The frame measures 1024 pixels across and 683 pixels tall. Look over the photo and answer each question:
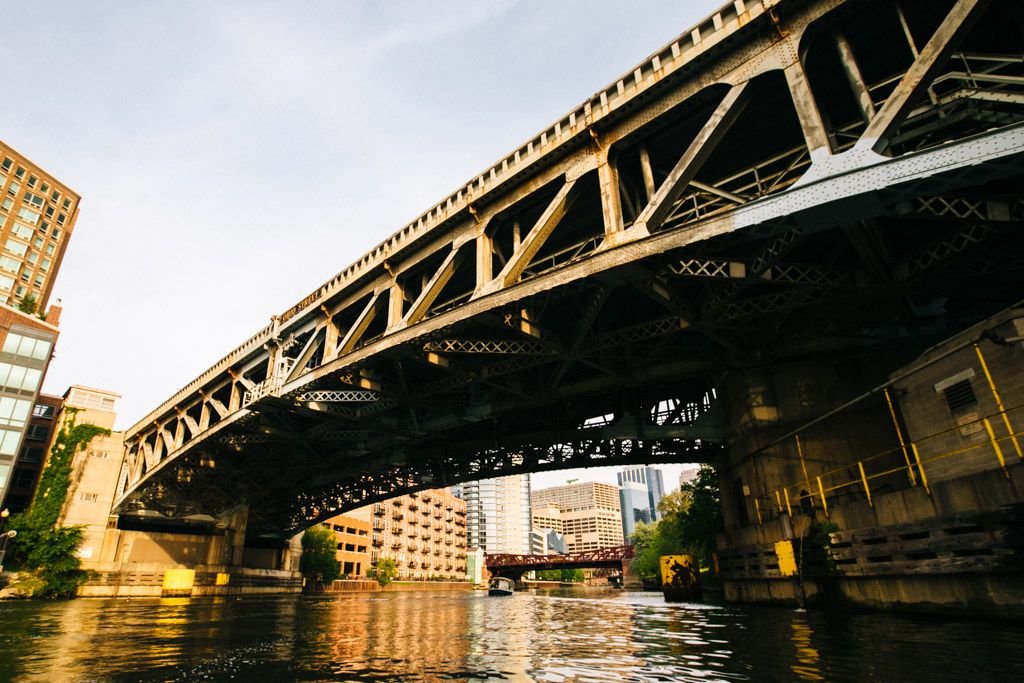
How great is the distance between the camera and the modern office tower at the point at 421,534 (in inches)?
3994

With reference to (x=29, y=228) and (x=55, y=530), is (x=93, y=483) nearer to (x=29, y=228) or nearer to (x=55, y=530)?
(x=55, y=530)

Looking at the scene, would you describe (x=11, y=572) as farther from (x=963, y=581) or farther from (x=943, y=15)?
(x=943, y=15)

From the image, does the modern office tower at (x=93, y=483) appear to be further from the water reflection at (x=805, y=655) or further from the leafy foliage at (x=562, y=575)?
the leafy foliage at (x=562, y=575)

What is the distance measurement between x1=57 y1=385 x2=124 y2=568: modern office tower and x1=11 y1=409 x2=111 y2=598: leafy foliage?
0.52 meters

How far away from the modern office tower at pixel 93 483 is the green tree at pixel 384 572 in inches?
1909

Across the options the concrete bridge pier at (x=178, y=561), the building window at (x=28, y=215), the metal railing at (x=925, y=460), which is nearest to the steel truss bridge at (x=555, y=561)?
the concrete bridge pier at (x=178, y=561)

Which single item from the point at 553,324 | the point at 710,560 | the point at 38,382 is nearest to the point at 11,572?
the point at 38,382

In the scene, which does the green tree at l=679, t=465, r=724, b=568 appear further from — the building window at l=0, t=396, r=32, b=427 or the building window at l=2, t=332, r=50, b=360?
the building window at l=2, t=332, r=50, b=360

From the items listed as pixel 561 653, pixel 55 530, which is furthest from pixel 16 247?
pixel 561 653

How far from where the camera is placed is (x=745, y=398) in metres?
19.1

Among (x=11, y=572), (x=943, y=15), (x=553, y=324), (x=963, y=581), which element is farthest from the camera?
(x=11, y=572)

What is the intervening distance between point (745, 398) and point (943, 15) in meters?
11.8

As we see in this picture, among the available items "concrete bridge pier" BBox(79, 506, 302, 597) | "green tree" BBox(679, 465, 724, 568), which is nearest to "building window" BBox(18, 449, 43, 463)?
"concrete bridge pier" BBox(79, 506, 302, 597)

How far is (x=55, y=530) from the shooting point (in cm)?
4388
